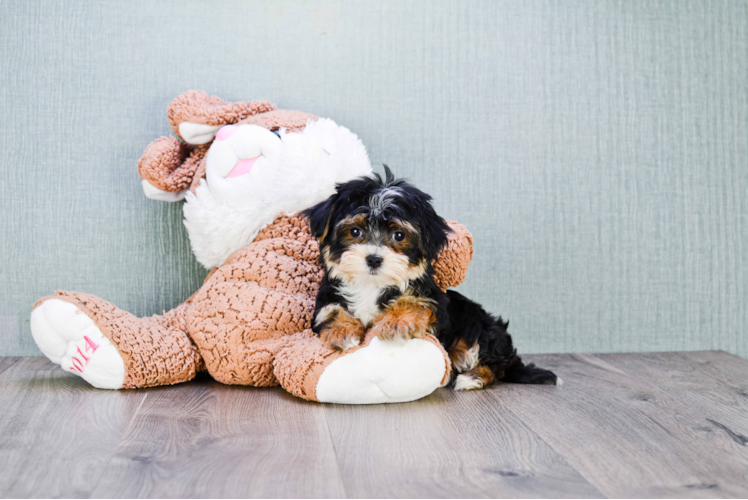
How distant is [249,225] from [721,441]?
161 cm

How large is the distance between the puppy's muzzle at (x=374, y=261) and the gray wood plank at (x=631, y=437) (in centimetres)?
63

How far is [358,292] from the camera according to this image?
1.88m

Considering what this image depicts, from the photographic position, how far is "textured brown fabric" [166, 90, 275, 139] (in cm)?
223

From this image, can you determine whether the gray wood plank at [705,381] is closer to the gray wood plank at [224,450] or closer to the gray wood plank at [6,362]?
the gray wood plank at [224,450]

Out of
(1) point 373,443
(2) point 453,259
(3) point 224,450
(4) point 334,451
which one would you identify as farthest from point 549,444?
(3) point 224,450

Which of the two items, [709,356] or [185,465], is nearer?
[185,465]

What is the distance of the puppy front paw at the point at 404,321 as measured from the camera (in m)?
1.78

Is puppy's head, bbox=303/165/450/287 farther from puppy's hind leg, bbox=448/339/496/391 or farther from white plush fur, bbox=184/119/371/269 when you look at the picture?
puppy's hind leg, bbox=448/339/496/391

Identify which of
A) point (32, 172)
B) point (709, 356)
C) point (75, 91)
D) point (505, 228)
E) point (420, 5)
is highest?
point (420, 5)

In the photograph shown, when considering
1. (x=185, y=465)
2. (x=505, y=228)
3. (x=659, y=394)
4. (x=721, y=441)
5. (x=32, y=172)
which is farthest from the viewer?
(x=505, y=228)

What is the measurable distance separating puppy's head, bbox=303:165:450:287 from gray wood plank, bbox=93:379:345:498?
0.46 meters

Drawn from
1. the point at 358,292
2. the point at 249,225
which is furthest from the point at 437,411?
the point at 249,225

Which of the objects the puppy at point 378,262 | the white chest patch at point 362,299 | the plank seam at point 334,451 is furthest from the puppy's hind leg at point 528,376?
the plank seam at point 334,451

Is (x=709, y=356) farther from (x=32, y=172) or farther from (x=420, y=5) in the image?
(x=32, y=172)
